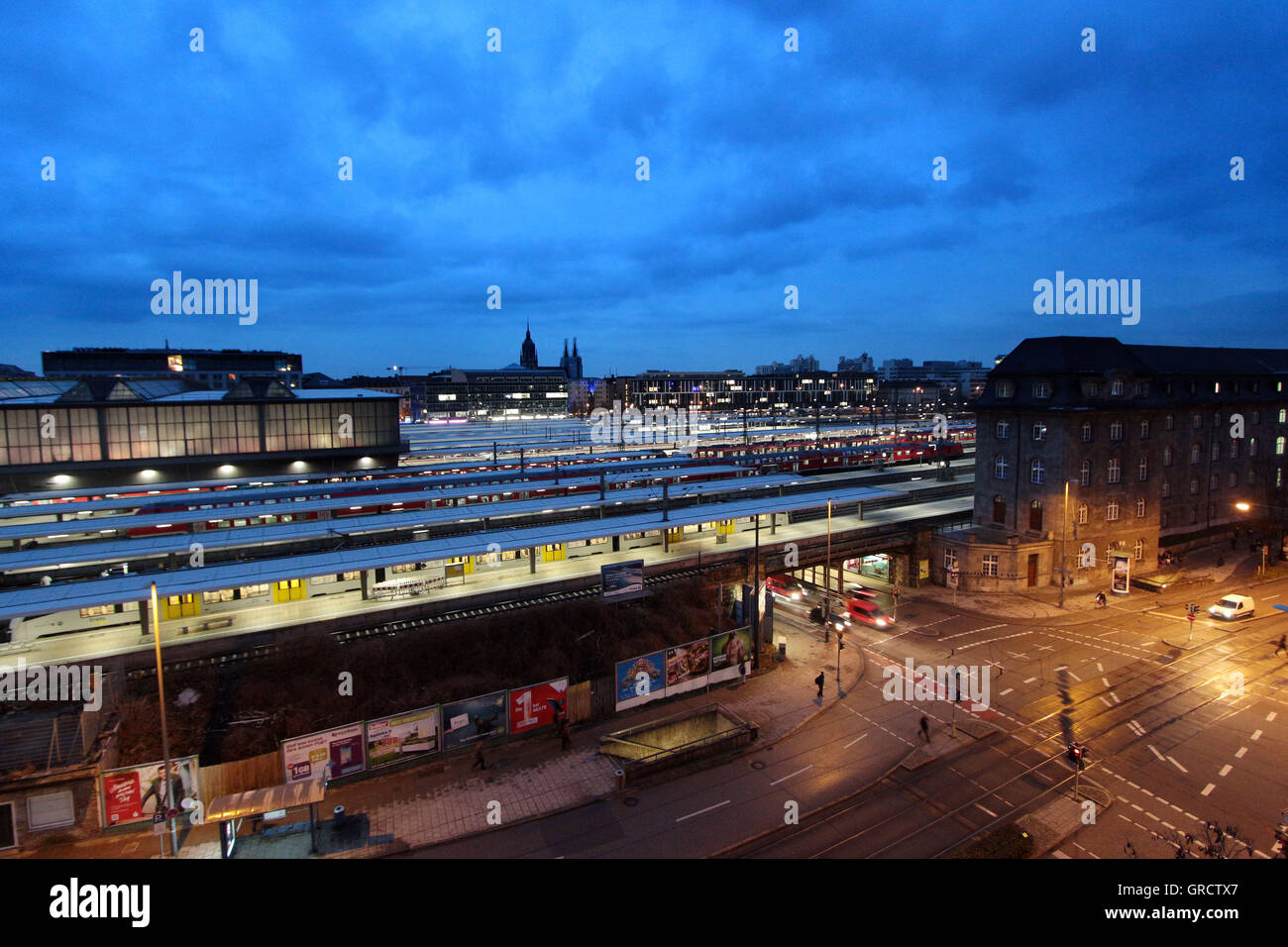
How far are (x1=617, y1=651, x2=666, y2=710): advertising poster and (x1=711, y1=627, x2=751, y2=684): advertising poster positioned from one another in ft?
8.33

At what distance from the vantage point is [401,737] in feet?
68.7

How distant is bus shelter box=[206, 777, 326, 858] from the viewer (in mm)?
16359

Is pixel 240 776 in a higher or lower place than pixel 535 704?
lower

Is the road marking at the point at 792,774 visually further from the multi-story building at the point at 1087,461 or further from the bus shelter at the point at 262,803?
the multi-story building at the point at 1087,461

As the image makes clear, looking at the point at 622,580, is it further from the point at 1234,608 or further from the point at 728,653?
the point at 1234,608

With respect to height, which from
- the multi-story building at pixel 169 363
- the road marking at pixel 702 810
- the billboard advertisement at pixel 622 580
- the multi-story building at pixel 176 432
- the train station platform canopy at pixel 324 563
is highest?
the multi-story building at pixel 169 363

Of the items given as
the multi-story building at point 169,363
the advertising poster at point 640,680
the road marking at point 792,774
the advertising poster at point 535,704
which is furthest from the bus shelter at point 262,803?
the multi-story building at point 169,363

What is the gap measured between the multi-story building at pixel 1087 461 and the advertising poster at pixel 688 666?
21.1 m

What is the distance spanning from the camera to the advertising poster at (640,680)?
24.6 meters

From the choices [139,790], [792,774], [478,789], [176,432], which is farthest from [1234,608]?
[176,432]

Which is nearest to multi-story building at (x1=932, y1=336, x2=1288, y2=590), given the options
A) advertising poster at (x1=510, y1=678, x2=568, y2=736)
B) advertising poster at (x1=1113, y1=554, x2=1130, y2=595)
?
advertising poster at (x1=1113, y1=554, x2=1130, y2=595)

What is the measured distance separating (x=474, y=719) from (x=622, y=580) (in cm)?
911

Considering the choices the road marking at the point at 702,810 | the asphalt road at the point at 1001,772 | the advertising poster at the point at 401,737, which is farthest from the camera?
the advertising poster at the point at 401,737
